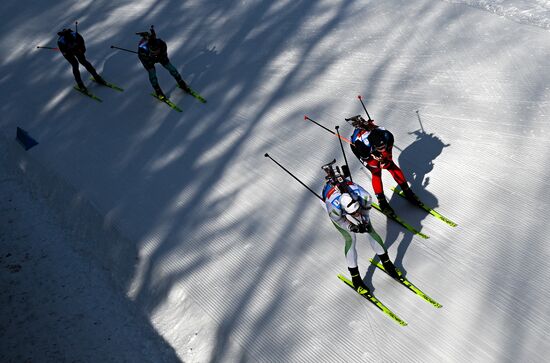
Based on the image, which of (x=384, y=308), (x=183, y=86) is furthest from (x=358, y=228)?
(x=183, y=86)

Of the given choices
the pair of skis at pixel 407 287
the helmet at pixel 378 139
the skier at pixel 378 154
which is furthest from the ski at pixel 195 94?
the pair of skis at pixel 407 287

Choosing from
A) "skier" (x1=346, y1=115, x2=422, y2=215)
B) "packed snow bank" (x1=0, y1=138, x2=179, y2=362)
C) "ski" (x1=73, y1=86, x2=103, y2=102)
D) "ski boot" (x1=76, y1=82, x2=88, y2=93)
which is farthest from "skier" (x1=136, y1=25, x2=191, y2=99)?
"skier" (x1=346, y1=115, x2=422, y2=215)

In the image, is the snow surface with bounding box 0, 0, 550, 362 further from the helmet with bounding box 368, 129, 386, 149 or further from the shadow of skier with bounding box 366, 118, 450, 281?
the helmet with bounding box 368, 129, 386, 149

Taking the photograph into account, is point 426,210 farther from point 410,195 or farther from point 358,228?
point 358,228

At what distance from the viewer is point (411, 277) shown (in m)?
6.08

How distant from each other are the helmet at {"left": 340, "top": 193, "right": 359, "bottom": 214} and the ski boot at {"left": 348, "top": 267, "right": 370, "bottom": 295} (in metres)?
0.86

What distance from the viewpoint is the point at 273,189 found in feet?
24.7

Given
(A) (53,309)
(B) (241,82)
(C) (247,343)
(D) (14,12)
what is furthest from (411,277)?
(D) (14,12)

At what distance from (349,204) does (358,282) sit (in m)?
1.09

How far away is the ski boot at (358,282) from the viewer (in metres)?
5.89

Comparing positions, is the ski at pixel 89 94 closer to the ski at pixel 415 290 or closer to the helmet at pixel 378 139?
the helmet at pixel 378 139

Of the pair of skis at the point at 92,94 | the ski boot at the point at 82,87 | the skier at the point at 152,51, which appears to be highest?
the skier at the point at 152,51

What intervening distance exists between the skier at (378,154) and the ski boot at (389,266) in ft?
2.85

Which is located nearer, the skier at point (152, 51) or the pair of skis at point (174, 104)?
the skier at point (152, 51)
